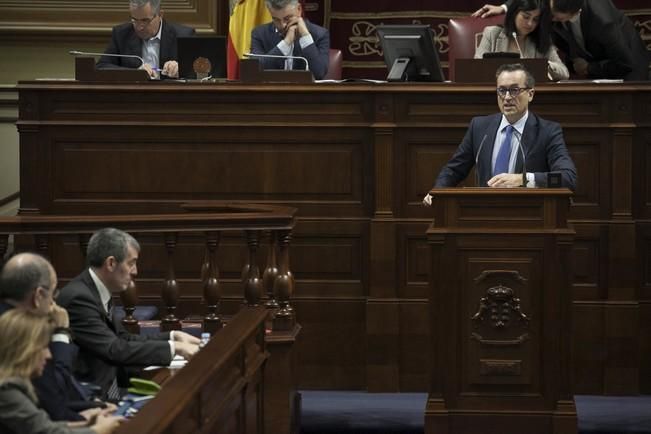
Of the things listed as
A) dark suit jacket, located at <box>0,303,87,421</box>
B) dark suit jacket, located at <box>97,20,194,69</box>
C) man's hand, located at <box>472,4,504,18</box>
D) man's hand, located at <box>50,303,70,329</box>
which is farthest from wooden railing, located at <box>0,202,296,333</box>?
man's hand, located at <box>472,4,504,18</box>

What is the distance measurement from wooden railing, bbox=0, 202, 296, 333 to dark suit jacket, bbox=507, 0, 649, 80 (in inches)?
95.2

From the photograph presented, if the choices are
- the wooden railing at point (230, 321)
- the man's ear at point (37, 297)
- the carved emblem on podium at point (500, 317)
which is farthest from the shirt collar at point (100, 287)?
the carved emblem on podium at point (500, 317)

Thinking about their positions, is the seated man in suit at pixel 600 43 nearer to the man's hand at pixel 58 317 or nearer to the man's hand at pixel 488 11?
the man's hand at pixel 488 11

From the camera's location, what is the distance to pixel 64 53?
33.1ft

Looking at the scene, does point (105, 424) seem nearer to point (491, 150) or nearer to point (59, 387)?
point (59, 387)

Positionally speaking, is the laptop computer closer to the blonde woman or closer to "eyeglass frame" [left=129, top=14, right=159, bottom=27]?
"eyeglass frame" [left=129, top=14, right=159, bottom=27]

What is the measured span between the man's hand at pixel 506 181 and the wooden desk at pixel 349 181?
1.09m

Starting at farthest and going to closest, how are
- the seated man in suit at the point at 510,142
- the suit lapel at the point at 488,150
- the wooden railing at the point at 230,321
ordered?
the suit lapel at the point at 488,150 < the seated man in suit at the point at 510,142 < the wooden railing at the point at 230,321

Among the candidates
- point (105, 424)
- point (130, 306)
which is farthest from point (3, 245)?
point (105, 424)

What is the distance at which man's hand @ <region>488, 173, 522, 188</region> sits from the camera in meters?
6.41

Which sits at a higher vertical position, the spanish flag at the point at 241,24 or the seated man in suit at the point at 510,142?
the spanish flag at the point at 241,24

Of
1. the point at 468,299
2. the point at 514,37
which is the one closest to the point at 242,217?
the point at 468,299

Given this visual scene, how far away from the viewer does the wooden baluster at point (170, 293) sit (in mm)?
5801

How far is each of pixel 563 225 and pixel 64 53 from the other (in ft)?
16.4
